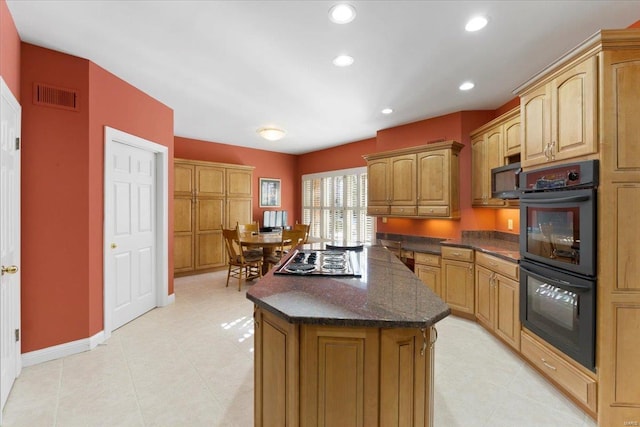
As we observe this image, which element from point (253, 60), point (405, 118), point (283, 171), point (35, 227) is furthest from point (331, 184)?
point (35, 227)

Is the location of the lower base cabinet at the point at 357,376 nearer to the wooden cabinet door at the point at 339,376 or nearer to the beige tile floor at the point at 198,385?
the wooden cabinet door at the point at 339,376

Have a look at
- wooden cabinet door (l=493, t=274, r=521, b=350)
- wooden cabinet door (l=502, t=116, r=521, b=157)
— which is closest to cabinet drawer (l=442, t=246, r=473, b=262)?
wooden cabinet door (l=493, t=274, r=521, b=350)

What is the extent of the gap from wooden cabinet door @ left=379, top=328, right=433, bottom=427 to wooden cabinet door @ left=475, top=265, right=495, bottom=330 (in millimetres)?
2170

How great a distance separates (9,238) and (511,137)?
183 inches

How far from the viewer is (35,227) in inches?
97.5

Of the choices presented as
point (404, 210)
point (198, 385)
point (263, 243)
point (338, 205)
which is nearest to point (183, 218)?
point (263, 243)

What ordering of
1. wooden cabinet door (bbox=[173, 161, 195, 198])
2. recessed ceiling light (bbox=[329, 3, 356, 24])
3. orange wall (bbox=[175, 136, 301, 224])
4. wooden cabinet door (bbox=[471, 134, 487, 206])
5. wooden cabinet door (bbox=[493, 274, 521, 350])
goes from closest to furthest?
recessed ceiling light (bbox=[329, 3, 356, 24]) < wooden cabinet door (bbox=[493, 274, 521, 350]) < wooden cabinet door (bbox=[471, 134, 487, 206]) < wooden cabinet door (bbox=[173, 161, 195, 198]) < orange wall (bbox=[175, 136, 301, 224])

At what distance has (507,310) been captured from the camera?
2777mm

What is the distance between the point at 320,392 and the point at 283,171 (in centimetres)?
641

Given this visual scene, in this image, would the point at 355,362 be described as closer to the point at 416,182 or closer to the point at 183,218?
the point at 416,182

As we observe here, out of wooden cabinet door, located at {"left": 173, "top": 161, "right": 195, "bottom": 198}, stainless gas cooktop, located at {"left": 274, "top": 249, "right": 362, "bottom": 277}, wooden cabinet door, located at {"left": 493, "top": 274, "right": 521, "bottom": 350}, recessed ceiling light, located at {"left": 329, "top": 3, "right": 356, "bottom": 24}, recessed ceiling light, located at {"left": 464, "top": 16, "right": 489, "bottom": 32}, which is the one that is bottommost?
wooden cabinet door, located at {"left": 493, "top": 274, "right": 521, "bottom": 350}

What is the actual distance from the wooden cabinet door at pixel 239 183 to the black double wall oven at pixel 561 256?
198 inches

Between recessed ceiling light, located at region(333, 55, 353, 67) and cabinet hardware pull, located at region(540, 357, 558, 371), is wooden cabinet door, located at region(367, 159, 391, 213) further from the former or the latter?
cabinet hardware pull, located at region(540, 357, 558, 371)

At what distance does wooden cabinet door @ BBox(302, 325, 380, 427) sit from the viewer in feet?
4.16
